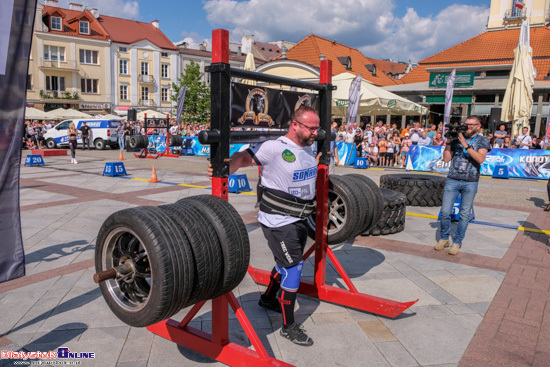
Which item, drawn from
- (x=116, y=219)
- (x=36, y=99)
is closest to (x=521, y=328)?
(x=116, y=219)

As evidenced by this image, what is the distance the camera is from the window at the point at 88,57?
47344 millimetres

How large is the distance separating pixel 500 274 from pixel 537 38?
34.8 meters

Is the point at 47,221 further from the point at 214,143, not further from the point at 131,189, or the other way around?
the point at 214,143

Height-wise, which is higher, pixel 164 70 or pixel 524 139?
pixel 164 70

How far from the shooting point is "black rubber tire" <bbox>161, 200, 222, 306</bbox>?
104 inches

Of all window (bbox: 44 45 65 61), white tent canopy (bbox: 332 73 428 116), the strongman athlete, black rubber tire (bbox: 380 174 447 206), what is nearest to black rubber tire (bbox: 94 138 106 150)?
white tent canopy (bbox: 332 73 428 116)

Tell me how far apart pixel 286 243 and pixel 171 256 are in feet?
3.93

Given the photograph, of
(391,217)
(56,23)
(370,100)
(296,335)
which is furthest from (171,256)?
(56,23)

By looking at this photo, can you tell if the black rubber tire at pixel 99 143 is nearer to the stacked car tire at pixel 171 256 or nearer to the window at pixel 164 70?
the stacked car tire at pixel 171 256

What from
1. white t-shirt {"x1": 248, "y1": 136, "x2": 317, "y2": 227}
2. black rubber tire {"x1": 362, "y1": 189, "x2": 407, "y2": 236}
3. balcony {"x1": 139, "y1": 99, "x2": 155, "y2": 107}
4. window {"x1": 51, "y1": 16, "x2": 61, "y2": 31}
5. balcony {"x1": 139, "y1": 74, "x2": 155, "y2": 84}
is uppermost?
window {"x1": 51, "y1": 16, "x2": 61, "y2": 31}

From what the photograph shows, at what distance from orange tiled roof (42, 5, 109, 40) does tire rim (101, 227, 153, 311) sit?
5037cm

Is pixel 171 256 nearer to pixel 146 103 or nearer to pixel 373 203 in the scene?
pixel 373 203

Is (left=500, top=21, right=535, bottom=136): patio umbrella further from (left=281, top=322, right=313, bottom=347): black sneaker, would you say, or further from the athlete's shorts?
(left=281, top=322, right=313, bottom=347): black sneaker

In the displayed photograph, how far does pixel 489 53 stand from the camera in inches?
1241
